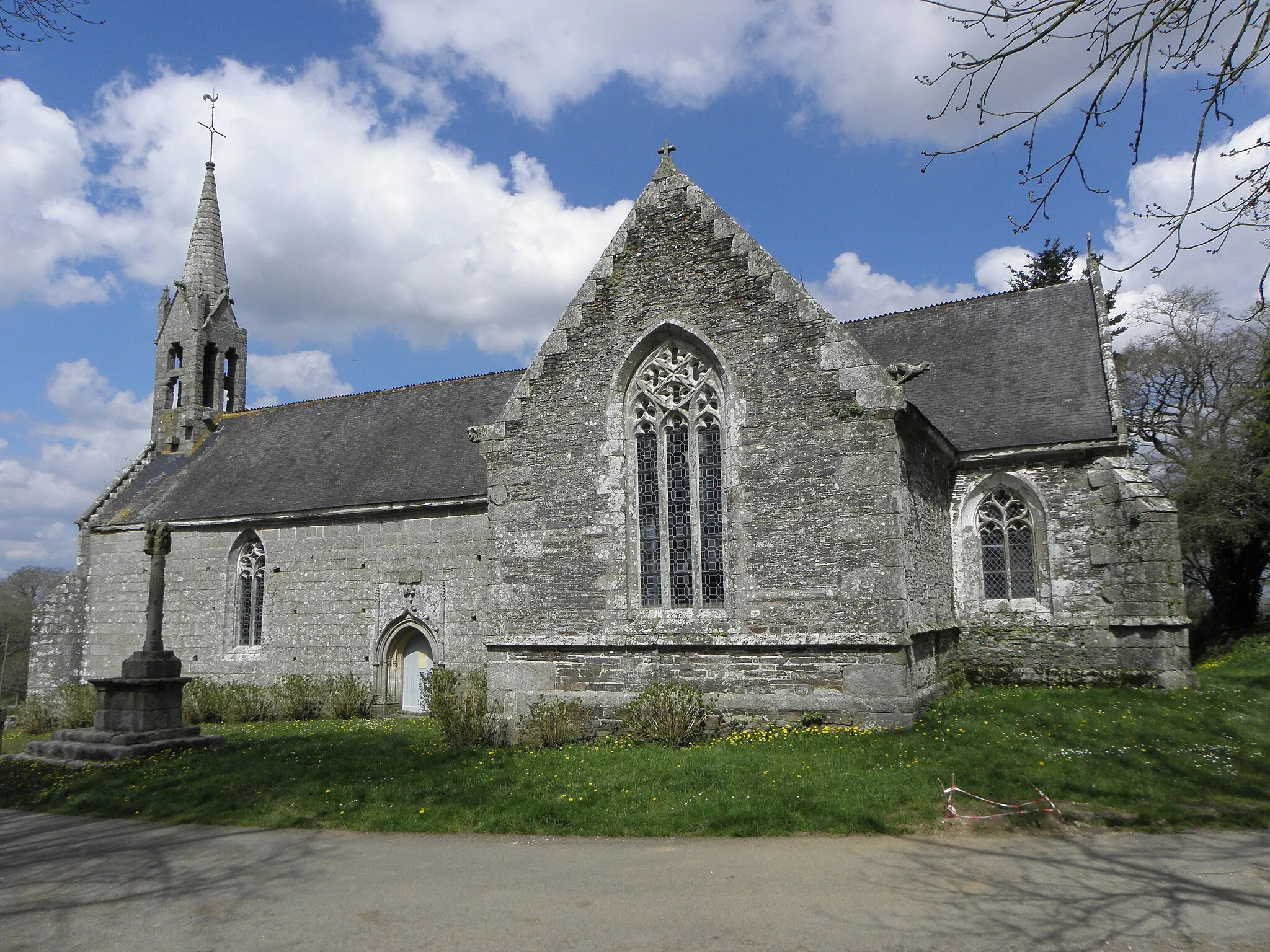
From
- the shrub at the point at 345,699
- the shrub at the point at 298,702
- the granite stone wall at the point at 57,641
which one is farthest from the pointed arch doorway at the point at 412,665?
the granite stone wall at the point at 57,641

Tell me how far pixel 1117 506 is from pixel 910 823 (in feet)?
32.0

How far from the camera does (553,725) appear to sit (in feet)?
39.6

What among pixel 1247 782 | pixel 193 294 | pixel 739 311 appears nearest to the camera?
pixel 1247 782

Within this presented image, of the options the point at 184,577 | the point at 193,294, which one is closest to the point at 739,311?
the point at 184,577

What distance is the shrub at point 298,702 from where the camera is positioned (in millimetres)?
18484

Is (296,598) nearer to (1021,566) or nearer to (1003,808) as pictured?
(1021,566)

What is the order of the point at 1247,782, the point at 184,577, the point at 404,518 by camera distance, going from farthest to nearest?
the point at 184,577, the point at 404,518, the point at 1247,782

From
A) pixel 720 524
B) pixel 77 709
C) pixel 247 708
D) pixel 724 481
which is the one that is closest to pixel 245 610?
pixel 247 708

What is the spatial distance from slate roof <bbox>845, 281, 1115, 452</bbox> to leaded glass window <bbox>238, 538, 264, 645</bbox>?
15.2 meters

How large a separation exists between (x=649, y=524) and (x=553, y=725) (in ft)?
10.7

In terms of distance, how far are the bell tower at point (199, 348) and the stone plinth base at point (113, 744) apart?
14561 mm

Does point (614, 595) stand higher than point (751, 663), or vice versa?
point (614, 595)

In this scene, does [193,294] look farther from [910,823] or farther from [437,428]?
[910,823]

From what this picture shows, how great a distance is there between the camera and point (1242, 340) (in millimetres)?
28344
